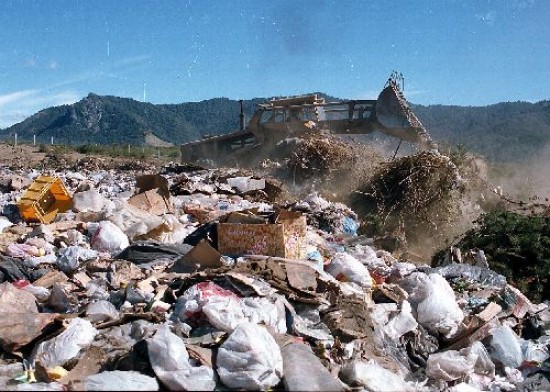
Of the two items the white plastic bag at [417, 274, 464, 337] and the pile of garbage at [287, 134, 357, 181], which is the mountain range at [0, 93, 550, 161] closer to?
the pile of garbage at [287, 134, 357, 181]

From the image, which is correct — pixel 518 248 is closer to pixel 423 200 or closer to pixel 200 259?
pixel 423 200

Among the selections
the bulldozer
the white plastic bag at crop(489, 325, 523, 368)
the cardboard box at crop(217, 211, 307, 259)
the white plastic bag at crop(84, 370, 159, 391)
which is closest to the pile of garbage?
the bulldozer

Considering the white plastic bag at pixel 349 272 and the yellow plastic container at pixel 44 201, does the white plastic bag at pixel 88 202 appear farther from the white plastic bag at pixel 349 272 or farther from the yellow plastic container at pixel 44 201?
the white plastic bag at pixel 349 272

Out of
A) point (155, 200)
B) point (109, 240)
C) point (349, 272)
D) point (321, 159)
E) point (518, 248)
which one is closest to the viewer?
point (349, 272)

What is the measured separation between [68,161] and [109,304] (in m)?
14.8

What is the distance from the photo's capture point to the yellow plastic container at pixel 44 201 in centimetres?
674

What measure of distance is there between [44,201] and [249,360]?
16.4ft

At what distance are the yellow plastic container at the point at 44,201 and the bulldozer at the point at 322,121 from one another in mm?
5556

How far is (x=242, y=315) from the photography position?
344 cm

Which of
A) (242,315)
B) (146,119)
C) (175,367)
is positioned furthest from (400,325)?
(146,119)

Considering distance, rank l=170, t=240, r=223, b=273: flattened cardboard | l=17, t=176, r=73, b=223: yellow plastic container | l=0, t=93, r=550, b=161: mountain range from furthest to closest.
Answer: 1. l=0, t=93, r=550, b=161: mountain range
2. l=17, t=176, r=73, b=223: yellow plastic container
3. l=170, t=240, r=223, b=273: flattened cardboard

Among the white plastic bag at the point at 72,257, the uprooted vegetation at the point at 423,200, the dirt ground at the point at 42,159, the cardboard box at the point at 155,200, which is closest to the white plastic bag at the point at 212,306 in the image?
the white plastic bag at the point at 72,257

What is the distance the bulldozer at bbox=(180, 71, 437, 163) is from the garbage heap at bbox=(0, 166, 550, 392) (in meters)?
4.89

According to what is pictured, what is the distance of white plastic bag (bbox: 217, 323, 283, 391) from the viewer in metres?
2.79
